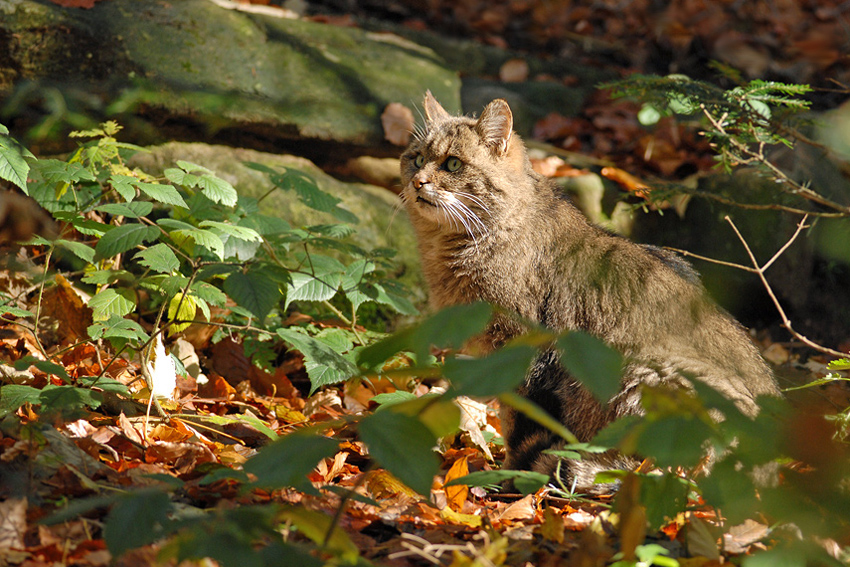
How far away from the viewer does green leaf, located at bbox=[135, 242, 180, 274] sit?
286 centimetres

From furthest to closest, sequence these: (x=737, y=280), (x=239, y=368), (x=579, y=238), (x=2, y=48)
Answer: (x=737, y=280), (x=2, y=48), (x=239, y=368), (x=579, y=238)

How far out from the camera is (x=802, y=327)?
17.5ft

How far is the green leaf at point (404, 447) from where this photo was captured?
1.38 meters

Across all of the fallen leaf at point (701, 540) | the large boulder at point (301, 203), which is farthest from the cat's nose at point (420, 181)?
the fallen leaf at point (701, 540)

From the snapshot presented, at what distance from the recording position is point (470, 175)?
12.7 feet

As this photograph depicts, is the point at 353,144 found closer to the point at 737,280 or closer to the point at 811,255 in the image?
the point at 737,280

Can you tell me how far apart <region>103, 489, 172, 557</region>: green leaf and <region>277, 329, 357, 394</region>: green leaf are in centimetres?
161

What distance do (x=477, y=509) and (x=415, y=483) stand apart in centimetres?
147

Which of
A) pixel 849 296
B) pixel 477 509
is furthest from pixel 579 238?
pixel 849 296

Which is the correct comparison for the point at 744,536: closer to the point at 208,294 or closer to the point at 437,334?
the point at 437,334

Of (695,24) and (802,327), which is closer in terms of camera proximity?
(802,327)

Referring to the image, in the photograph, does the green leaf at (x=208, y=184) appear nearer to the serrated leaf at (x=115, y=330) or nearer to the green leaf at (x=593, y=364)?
the serrated leaf at (x=115, y=330)

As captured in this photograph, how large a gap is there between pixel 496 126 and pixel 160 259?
1.99 m

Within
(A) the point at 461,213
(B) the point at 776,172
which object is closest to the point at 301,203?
(A) the point at 461,213
